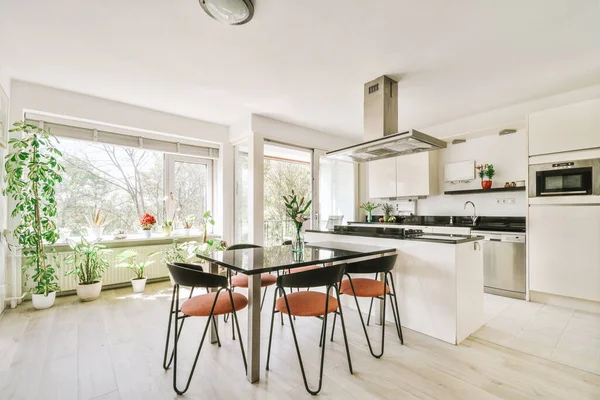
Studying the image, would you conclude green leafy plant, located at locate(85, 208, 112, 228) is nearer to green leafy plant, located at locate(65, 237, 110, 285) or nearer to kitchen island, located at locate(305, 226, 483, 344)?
green leafy plant, located at locate(65, 237, 110, 285)

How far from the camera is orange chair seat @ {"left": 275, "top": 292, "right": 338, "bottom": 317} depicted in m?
1.71

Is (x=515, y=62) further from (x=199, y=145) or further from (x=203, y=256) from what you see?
(x=199, y=145)

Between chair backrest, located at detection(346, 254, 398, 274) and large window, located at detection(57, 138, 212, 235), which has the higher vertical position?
large window, located at detection(57, 138, 212, 235)

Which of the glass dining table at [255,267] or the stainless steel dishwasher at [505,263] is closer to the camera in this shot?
the glass dining table at [255,267]

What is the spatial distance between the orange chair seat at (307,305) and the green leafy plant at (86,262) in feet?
9.19

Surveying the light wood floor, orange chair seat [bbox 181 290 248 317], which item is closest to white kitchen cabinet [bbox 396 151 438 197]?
the light wood floor

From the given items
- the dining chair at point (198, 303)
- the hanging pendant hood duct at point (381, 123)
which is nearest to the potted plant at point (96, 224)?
the dining chair at point (198, 303)

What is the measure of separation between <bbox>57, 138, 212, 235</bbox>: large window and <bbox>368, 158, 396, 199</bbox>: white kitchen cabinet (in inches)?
121

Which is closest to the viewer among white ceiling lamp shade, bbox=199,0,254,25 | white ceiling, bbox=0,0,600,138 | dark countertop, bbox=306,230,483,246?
white ceiling lamp shade, bbox=199,0,254,25

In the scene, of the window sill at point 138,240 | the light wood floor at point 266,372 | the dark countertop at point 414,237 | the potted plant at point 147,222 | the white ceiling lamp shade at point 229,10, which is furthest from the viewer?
the potted plant at point 147,222

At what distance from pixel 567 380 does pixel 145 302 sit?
3871 mm

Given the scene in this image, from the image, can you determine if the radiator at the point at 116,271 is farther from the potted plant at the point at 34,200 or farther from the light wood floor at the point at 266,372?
the light wood floor at the point at 266,372

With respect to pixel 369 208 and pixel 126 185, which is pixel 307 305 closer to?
pixel 126 185

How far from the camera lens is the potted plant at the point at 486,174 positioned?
4.04 m
